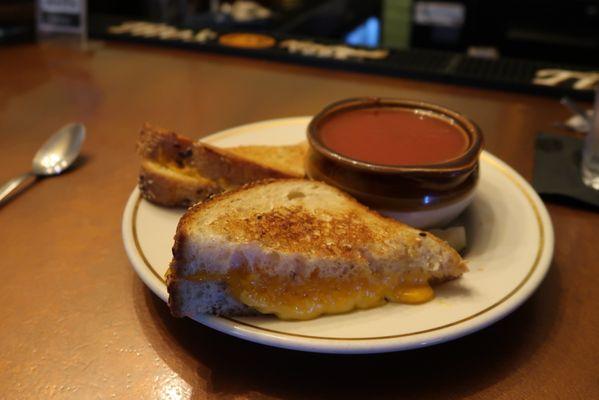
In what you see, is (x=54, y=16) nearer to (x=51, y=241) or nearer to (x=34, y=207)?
(x=34, y=207)

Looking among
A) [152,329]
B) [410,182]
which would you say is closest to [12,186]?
[152,329]

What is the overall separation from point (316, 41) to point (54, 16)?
4.27 feet

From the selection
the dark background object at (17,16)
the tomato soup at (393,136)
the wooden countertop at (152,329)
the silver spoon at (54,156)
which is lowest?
the wooden countertop at (152,329)

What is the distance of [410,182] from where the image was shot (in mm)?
1176

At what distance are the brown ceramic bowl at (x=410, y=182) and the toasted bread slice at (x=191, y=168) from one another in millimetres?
151

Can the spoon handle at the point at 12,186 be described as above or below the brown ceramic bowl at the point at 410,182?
below

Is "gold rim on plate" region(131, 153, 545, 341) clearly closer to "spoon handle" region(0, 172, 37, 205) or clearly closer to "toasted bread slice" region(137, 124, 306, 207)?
"toasted bread slice" region(137, 124, 306, 207)

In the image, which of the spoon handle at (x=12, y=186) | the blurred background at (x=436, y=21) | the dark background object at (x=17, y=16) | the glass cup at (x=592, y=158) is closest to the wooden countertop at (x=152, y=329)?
the spoon handle at (x=12, y=186)

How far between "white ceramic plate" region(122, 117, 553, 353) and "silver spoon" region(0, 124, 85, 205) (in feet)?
1.50

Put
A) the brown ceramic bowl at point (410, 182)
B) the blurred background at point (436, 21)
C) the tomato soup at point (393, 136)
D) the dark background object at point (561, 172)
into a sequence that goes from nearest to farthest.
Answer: the brown ceramic bowl at point (410, 182)
the tomato soup at point (393, 136)
the dark background object at point (561, 172)
the blurred background at point (436, 21)

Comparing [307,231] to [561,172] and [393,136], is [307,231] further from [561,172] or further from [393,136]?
[561,172]

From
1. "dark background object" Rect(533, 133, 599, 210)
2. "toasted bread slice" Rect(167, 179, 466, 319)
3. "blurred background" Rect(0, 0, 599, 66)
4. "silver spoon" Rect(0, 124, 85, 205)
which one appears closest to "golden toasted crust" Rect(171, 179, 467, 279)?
"toasted bread slice" Rect(167, 179, 466, 319)

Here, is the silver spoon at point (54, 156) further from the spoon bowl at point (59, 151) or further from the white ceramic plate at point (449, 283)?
the white ceramic plate at point (449, 283)

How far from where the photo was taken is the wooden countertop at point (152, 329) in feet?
3.12
